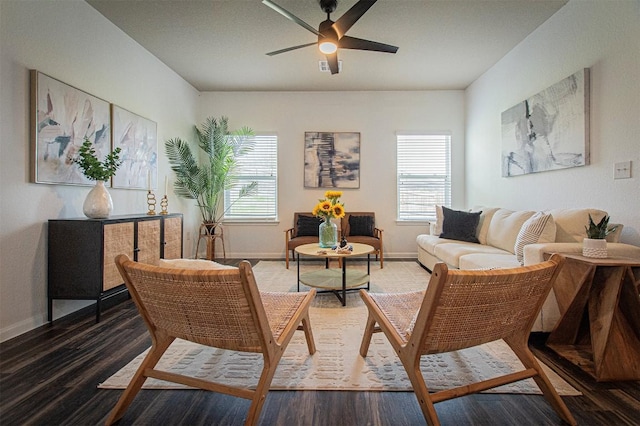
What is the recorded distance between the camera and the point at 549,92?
3.15 m

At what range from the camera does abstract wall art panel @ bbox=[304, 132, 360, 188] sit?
5.34 meters

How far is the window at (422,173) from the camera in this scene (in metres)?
5.39

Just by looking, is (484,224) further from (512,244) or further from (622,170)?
(622,170)

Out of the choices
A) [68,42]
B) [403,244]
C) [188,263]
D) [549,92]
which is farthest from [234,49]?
[403,244]

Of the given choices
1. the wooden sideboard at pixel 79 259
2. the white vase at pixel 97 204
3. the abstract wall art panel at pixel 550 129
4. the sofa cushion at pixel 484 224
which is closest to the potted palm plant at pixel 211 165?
the white vase at pixel 97 204

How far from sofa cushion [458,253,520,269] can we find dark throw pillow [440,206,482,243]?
2.82ft

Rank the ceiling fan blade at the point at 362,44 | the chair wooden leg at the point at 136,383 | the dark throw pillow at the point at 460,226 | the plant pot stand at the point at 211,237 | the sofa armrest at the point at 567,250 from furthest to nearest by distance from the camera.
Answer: the plant pot stand at the point at 211,237
the dark throw pillow at the point at 460,226
the ceiling fan blade at the point at 362,44
the sofa armrest at the point at 567,250
the chair wooden leg at the point at 136,383

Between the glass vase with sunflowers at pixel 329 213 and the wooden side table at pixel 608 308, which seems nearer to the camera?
the wooden side table at pixel 608 308

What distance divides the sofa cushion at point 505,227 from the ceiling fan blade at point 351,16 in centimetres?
252

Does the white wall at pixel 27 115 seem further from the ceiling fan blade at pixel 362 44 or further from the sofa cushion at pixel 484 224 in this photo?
the sofa cushion at pixel 484 224

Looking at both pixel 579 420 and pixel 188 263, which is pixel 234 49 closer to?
pixel 188 263

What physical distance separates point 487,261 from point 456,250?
23.9 inches

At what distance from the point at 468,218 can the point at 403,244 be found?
148 centimetres

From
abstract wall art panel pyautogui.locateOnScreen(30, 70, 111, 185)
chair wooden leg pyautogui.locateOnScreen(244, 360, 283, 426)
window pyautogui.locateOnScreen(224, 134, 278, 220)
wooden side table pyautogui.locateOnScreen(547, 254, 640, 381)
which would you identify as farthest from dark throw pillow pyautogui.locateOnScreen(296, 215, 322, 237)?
chair wooden leg pyautogui.locateOnScreen(244, 360, 283, 426)
